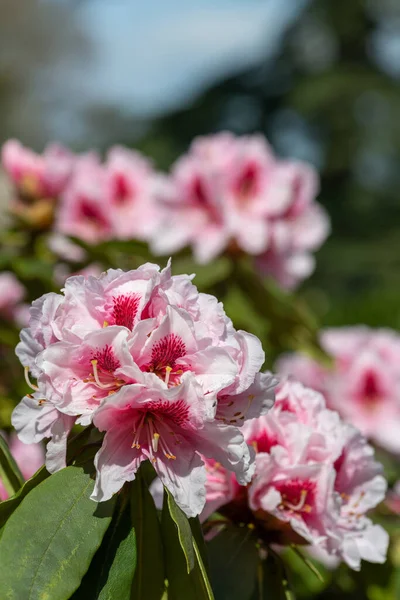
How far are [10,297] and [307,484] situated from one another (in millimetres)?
1055

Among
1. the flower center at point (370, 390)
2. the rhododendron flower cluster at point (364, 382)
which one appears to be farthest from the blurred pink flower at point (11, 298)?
the flower center at point (370, 390)

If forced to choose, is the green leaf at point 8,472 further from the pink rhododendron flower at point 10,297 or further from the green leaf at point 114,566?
the pink rhododendron flower at point 10,297

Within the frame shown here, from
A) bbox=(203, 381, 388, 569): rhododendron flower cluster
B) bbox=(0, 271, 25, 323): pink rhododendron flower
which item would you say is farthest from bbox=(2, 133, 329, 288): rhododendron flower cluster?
bbox=(203, 381, 388, 569): rhododendron flower cluster

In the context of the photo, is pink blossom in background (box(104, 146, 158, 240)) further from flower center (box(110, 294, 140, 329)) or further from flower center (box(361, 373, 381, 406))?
flower center (box(110, 294, 140, 329))

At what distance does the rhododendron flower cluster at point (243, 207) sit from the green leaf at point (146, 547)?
908 millimetres

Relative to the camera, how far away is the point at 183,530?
0.61 metres

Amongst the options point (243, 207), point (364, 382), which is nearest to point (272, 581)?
point (364, 382)

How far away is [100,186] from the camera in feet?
5.78

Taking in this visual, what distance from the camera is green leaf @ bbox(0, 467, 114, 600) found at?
0.61 m

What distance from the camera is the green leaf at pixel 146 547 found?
2.26 ft

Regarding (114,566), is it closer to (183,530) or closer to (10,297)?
(183,530)

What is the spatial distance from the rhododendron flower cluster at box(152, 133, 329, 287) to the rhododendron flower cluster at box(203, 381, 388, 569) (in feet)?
2.59

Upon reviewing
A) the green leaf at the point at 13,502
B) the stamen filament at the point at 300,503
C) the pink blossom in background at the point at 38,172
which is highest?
the pink blossom in background at the point at 38,172

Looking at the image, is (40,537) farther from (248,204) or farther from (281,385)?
(248,204)
